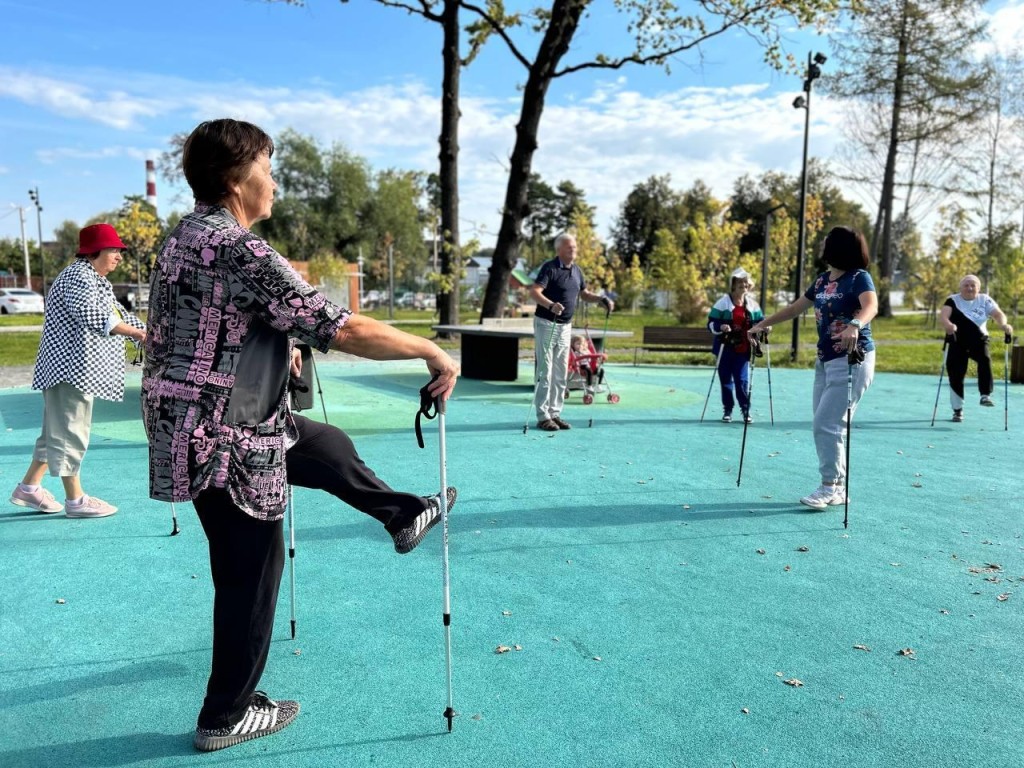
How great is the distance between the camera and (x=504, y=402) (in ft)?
37.4

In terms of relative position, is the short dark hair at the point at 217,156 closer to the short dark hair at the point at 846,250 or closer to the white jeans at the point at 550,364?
the short dark hair at the point at 846,250

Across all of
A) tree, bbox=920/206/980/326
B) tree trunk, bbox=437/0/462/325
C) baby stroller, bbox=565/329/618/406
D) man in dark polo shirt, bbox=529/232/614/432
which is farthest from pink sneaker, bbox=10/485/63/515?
tree, bbox=920/206/980/326

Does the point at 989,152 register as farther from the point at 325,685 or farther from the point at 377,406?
the point at 325,685

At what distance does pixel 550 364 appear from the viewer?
28.7ft

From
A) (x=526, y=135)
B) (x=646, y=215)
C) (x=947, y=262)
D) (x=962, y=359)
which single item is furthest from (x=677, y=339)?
(x=646, y=215)

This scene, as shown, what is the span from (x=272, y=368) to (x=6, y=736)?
5.57ft

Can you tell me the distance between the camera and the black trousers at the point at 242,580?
2.48 m

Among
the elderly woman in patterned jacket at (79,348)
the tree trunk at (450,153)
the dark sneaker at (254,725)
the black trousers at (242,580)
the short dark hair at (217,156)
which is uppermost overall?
the tree trunk at (450,153)

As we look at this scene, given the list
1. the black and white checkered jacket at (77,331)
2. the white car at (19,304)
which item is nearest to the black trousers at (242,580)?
the black and white checkered jacket at (77,331)

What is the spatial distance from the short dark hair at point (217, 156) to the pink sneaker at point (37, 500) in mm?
3955

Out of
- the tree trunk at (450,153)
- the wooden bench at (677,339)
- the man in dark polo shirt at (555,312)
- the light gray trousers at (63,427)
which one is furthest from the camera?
the tree trunk at (450,153)

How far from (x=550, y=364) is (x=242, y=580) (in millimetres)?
6417

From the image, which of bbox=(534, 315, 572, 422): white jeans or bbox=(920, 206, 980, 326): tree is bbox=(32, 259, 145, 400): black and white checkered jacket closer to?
bbox=(534, 315, 572, 422): white jeans

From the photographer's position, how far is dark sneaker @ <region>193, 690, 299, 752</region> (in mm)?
2656
